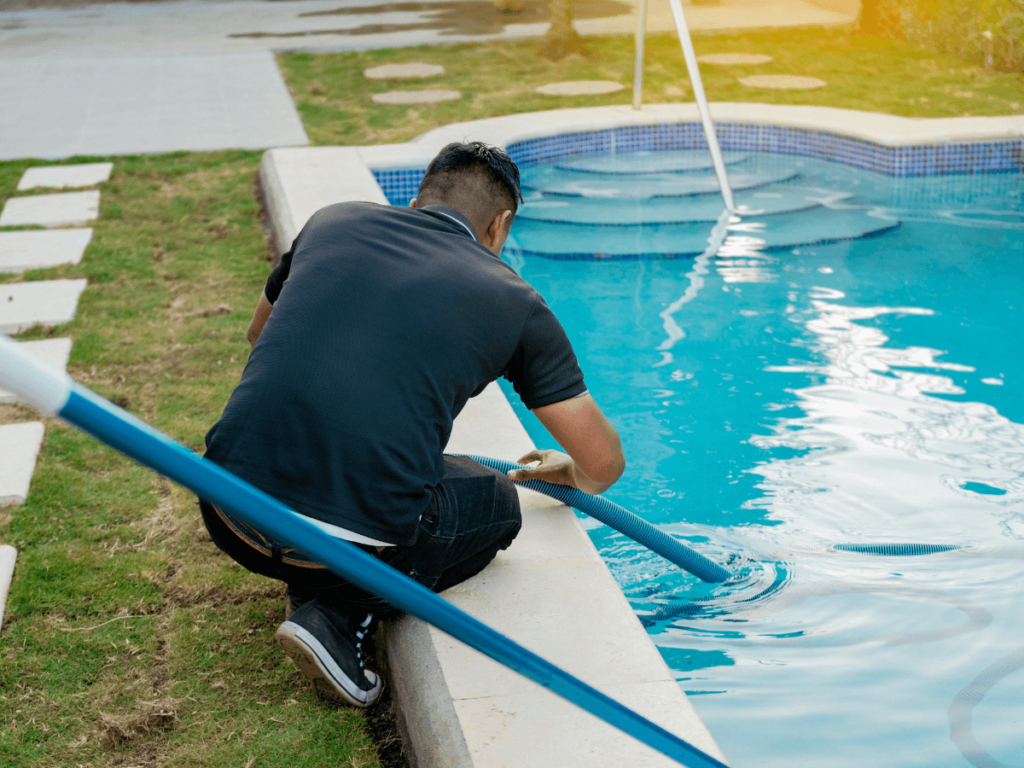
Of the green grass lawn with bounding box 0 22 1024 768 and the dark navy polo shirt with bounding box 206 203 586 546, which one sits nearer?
the dark navy polo shirt with bounding box 206 203 586 546

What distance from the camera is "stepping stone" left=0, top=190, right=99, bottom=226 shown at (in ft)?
19.6

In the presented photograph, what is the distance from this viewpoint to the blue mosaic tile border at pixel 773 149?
25.0ft

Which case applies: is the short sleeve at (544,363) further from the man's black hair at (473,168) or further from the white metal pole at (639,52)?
the white metal pole at (639,52)

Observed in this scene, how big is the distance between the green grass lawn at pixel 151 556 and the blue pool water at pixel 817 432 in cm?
132

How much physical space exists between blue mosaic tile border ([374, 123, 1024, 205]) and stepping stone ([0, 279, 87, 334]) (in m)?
2.58

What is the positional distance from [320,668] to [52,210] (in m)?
5.06

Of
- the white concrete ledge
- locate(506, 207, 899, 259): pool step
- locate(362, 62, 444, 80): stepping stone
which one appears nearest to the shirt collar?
locate(506, 207, 899, 259): pool step

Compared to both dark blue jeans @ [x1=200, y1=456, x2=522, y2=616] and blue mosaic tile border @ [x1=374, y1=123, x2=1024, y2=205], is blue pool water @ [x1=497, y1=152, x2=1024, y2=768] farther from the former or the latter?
dark blue jeans @ [x1=200, y1=456, x2=522, y2=616]

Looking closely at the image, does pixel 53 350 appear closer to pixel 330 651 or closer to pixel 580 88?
pixel 330 651

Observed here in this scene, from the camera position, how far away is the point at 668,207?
7383 mm

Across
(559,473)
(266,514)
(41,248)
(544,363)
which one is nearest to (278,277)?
(544,363)

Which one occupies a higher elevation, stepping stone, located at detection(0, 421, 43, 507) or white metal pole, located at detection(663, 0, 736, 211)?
white metal pole, located at detection(663, 0, 736, 211)

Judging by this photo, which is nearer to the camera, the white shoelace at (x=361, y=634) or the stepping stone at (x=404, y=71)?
the white shoelace at (x=361, y=634)

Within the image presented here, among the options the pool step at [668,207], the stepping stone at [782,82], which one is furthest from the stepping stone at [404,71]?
the pool step at [668,207]
